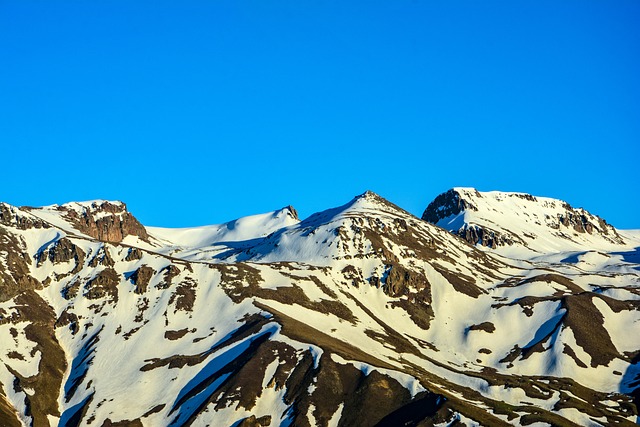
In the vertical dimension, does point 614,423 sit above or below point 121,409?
above

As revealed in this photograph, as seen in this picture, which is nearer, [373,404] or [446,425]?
[446,425]

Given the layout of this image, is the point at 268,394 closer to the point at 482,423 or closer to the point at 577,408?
the point at 482,423

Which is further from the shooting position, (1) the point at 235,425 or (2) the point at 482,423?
(1) the point at 235,425

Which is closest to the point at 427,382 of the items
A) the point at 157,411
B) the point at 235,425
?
the point at 235,425

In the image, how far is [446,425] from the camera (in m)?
165

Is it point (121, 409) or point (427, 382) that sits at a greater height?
point (427, 382)

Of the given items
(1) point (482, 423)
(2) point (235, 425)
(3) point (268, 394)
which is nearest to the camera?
(1) point (482, 423)

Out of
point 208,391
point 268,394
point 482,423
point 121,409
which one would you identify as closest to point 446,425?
point 482,423

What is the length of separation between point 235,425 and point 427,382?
161 ft

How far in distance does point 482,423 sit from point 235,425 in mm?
54061

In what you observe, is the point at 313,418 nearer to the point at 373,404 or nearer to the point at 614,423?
the point at 373,404

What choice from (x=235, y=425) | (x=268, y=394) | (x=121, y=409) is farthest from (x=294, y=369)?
(x=121, y=409)

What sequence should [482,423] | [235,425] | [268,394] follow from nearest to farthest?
[482,423]
[235,425]
[268,394]

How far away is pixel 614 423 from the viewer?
188 metres
